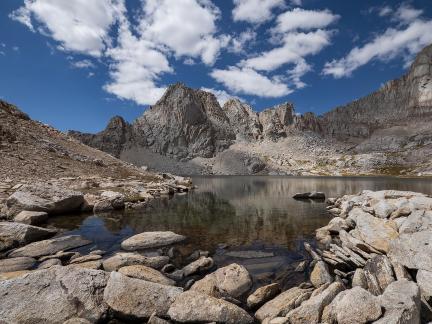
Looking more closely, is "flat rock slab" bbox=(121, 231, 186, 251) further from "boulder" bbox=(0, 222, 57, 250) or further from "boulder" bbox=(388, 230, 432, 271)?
"boulder" bbox=(388, 230, 432, 271)

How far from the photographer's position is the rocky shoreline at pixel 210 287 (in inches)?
412

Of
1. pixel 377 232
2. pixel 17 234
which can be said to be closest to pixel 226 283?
pixel 377 232

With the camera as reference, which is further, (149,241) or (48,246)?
(149,241)

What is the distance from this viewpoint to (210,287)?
13.8 m

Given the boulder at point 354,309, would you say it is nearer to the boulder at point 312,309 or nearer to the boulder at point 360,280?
the boulder at point 312,309

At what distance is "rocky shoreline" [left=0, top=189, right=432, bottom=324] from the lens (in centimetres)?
1045

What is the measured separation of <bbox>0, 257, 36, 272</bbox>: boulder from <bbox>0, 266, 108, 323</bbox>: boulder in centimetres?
591

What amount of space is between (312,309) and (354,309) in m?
1.43

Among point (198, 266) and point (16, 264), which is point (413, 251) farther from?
point (16, 264)

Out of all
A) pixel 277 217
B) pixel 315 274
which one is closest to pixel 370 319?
pixel 315 274

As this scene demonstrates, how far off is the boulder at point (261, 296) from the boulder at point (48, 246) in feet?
44.6

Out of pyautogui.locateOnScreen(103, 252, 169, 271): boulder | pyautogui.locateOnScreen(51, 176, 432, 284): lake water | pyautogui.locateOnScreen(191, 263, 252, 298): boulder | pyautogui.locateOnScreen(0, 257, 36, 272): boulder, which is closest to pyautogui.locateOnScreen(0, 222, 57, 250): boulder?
pyautogui.locateOnScreen(0, 257, 36, 272): boulder

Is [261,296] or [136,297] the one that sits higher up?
[136,297]

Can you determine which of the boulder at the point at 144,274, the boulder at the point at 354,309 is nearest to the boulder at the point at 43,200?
the boulder at the point at 144,274
